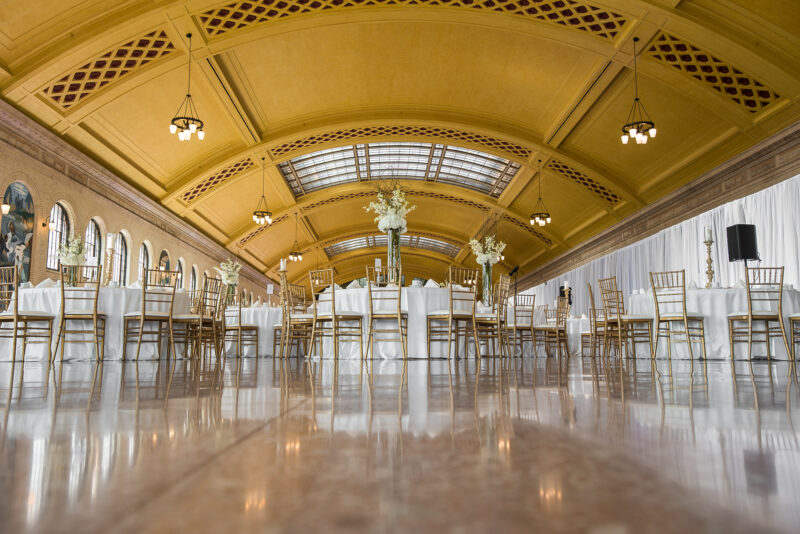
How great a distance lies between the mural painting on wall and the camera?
8.64m

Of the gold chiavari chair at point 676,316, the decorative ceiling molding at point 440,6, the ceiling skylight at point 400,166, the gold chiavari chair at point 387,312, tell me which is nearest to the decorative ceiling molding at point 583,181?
the ceiling skylight at point 400,166

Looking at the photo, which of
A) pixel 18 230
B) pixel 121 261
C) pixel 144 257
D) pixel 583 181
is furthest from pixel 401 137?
pixel 18 230

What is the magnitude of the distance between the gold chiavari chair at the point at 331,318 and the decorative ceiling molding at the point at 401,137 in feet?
24.3

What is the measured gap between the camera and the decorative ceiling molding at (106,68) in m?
8.80

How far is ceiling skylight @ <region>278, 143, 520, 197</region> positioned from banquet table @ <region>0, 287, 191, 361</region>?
9.78 metres

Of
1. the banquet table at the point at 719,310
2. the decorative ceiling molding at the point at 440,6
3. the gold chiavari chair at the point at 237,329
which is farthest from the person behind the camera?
the decorative ceiling molding at the point at 440,6

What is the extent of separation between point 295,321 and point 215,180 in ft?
28.4

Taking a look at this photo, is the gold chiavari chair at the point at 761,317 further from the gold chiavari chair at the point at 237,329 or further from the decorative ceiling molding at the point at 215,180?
the decorative ceiling molding at the point at 215,180

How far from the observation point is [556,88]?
11125 millimetres

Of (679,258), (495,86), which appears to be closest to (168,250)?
(495,86)

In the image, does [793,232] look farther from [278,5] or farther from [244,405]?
[244,405]

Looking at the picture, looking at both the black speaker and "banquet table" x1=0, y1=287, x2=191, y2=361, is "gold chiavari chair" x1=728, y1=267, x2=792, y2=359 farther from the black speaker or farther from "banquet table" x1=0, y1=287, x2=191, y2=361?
"banquet table" x1=0, y1=287, x2=191, y2=361

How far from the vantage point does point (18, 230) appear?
29.3ft

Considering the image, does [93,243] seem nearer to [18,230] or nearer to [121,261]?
[121,261]
